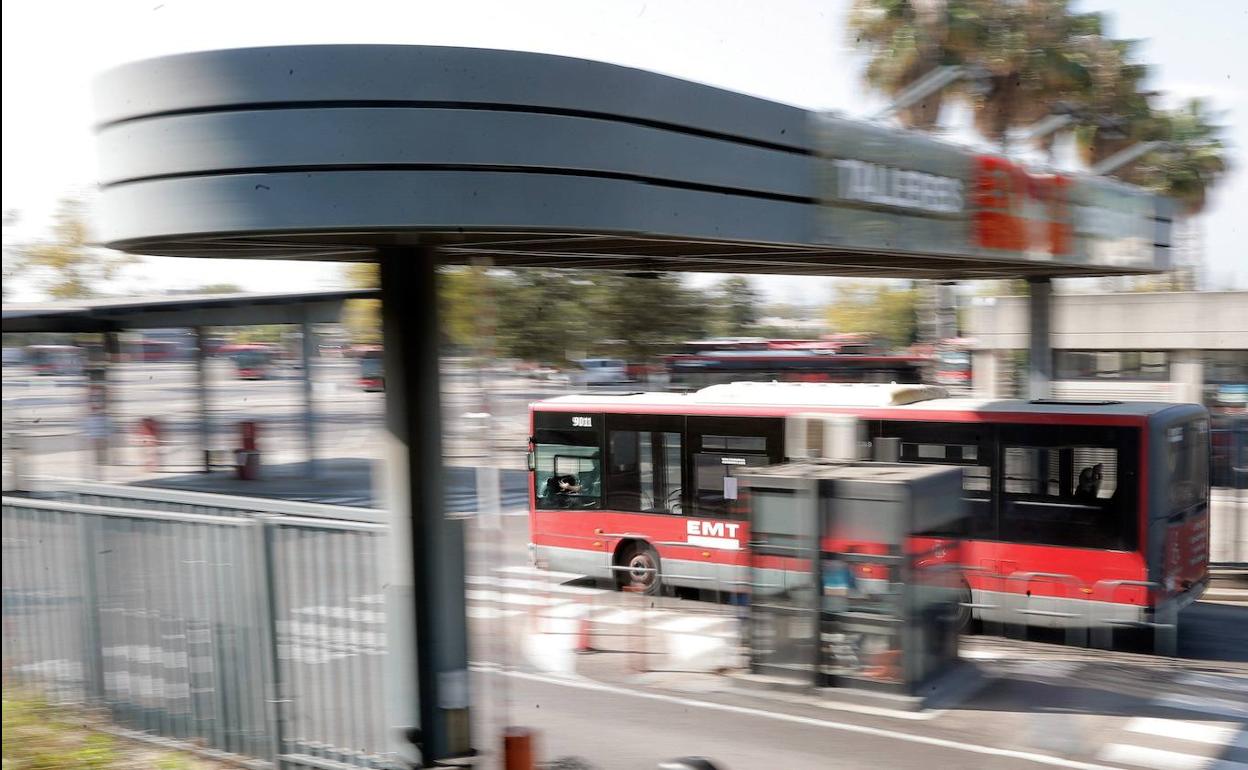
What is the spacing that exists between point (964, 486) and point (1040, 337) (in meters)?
5.12

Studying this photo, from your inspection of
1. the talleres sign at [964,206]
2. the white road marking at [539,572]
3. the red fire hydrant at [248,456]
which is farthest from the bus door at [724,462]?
the red fire hydrant at [248,456]

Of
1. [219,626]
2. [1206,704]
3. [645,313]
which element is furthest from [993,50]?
[219,626]

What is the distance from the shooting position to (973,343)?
80.7 ft

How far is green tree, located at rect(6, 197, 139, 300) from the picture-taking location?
37.7 m

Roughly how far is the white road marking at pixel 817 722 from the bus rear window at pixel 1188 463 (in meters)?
4.80

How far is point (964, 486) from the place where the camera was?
13.9m

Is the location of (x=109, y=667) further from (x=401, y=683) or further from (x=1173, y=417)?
(x=1173, y=417)

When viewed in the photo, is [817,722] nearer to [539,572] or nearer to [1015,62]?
[539,572]

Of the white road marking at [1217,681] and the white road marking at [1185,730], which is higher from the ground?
the white road marking at [1185,730]

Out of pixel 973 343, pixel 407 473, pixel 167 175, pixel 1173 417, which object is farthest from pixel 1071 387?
pixel 167 175

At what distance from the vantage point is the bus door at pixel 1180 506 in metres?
12.8

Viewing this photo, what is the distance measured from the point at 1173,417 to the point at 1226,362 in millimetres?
8643

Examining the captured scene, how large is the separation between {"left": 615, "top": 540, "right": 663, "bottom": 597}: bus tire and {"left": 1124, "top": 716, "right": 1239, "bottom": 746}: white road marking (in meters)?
6.97

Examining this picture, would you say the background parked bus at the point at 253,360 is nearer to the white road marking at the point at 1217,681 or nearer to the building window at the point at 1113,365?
the building window at the point at 1113,365
